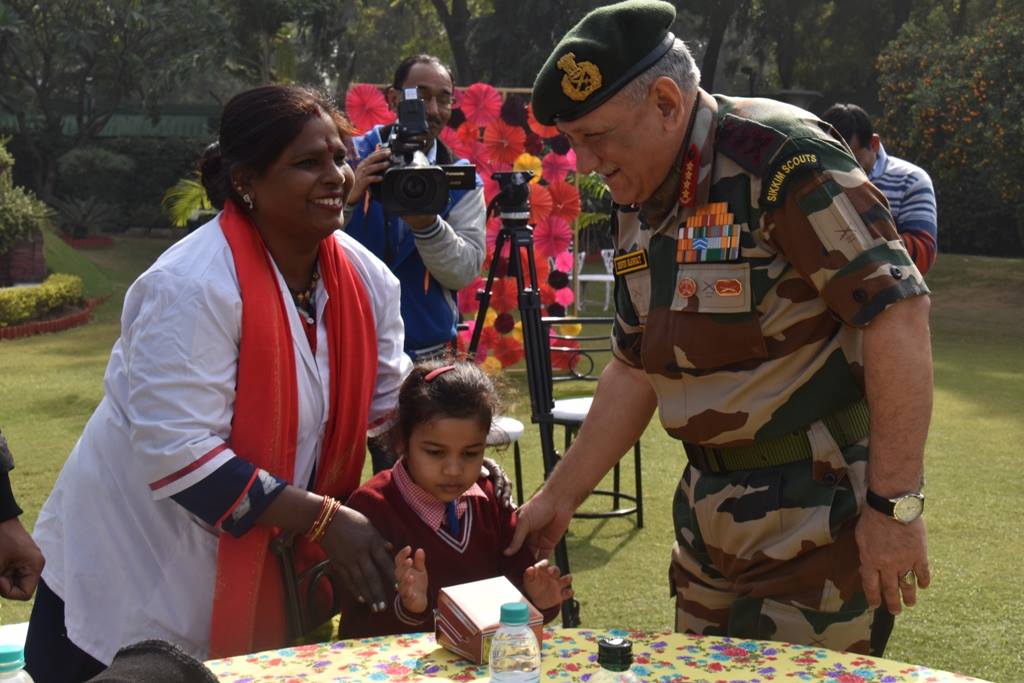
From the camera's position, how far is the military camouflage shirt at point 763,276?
82.2 inches

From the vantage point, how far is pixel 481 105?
8133 millimetres

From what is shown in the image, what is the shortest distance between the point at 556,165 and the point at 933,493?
11.0 feet

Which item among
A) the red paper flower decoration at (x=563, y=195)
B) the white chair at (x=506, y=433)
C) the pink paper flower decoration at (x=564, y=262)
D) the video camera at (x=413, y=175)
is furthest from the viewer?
the pink paper flower decoration at (x=564, y=262)

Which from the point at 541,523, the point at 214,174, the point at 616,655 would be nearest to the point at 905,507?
the point at 616,655

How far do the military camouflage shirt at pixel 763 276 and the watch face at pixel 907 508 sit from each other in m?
0.21

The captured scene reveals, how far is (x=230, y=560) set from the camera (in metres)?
2.55

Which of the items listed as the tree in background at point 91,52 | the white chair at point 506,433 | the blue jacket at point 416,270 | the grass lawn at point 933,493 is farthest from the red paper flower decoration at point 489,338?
the tree in background at point 91,52

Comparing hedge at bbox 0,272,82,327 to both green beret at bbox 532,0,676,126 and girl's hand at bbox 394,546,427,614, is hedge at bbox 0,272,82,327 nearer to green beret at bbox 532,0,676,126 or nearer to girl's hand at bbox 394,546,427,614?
girl's hand at bbox 394,546,427,614

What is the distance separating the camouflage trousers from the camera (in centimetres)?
225

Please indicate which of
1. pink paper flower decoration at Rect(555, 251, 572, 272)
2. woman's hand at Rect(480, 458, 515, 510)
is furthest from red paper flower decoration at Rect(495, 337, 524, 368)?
woman's hand at Rect(480, 458, 515, 510)

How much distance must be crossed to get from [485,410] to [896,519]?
1.01 m

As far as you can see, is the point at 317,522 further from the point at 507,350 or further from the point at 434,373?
the point at 507,350

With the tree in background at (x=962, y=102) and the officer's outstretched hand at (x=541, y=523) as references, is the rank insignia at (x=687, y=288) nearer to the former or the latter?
the officer's outstretched hand at (x=541, y=523)

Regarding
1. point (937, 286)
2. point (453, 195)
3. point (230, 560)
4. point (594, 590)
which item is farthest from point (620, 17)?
point (937, 286)
